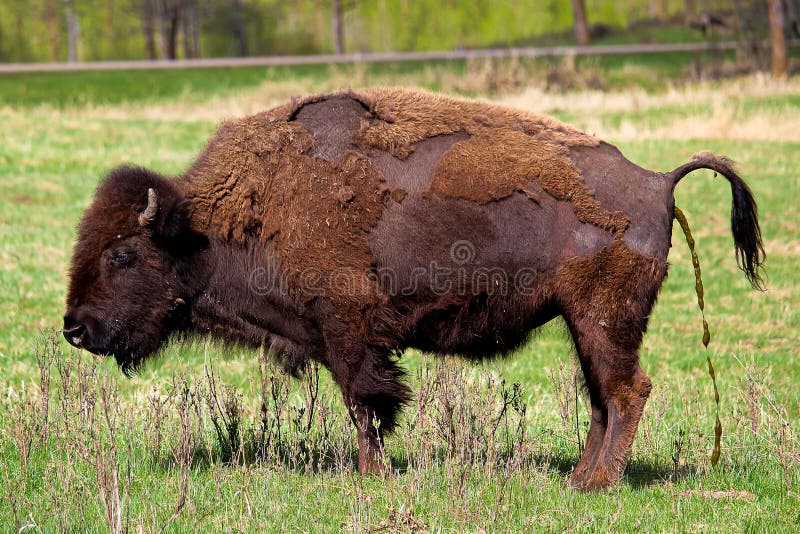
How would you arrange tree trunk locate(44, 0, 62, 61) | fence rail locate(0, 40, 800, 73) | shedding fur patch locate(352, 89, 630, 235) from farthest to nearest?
tree trunk locate(44, 0, 62, 61)
fence rail locate(0, 40, 800, 73)
shedding fur patch locate(352, 89, 630, 235)

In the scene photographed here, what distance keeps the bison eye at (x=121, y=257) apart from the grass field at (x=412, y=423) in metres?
0.73

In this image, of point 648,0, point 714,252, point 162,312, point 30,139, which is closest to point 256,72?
point 30,139

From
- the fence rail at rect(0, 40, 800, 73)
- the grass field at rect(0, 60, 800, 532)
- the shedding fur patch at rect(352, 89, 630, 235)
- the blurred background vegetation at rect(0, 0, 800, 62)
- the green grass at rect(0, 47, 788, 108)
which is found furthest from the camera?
the blurred background vegetation at rect(0, 0, 800, 62)

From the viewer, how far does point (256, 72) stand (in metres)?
39.3

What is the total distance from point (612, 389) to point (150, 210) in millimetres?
3094

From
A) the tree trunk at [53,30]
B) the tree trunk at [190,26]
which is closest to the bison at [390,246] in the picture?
the tree trunk at [190,26]

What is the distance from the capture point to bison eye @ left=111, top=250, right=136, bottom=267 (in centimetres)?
630

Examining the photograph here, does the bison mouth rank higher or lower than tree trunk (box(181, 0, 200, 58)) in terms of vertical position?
lower

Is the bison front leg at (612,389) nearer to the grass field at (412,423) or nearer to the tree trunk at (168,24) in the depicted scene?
the grass field at (412,423)

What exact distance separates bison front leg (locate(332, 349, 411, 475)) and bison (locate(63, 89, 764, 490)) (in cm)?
1

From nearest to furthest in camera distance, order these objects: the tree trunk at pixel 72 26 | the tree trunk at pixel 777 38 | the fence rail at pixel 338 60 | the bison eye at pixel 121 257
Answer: the bison eye at pixel 121 257
the tree trunk at pixel 777 38
the fence rail at pixel 338 60
the tree trunk at pixel 72 26

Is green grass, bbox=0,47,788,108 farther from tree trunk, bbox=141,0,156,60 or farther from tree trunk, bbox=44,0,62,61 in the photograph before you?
tree trunk, bbox=44,0,62,61

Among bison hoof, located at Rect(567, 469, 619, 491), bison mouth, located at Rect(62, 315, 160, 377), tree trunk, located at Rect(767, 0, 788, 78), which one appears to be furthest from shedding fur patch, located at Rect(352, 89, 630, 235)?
tree trunk, located at Rect(767, 0, 788, 78)

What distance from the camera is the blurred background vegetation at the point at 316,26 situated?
195 feet
